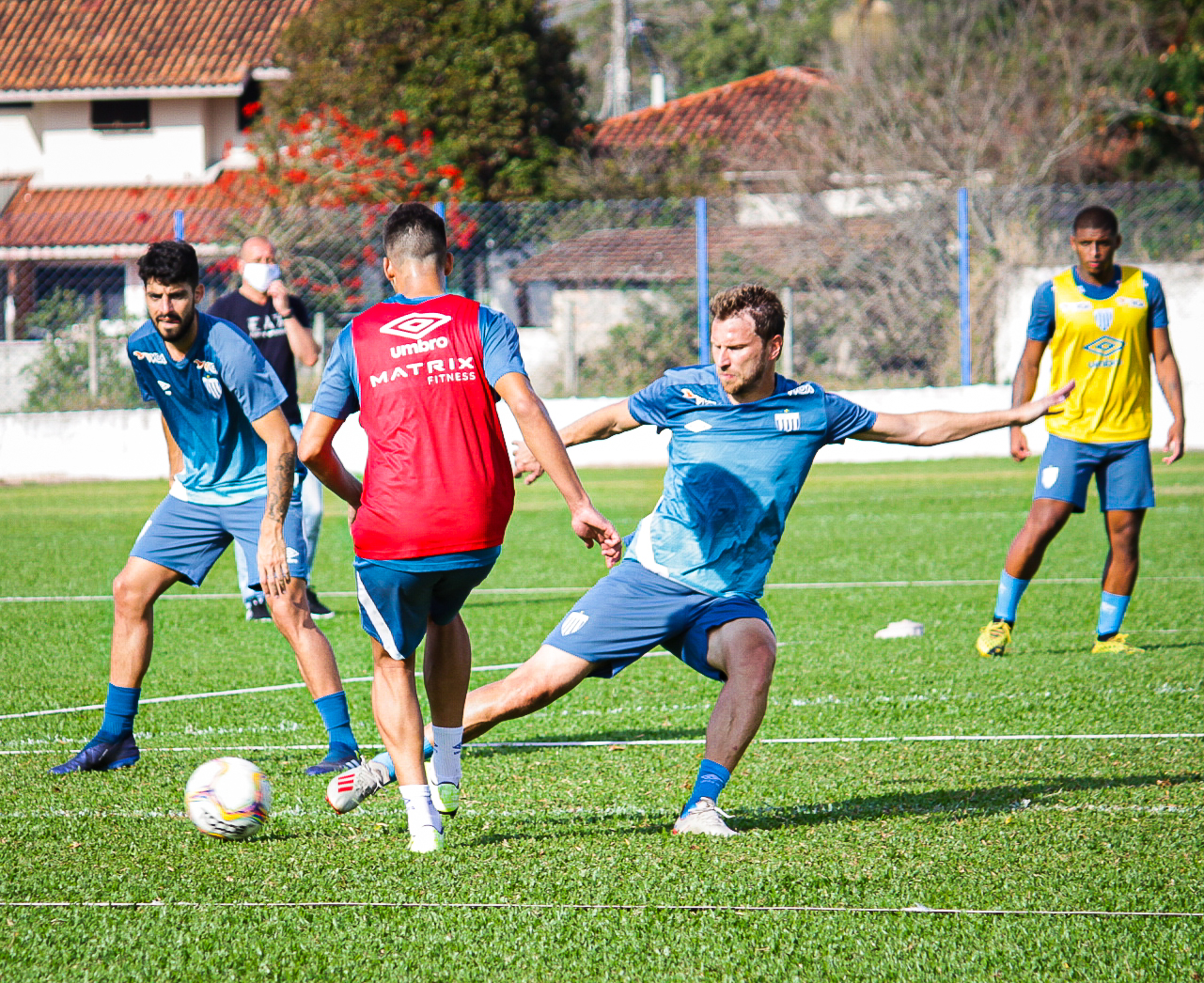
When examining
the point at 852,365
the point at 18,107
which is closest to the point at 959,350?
the point at 852,365

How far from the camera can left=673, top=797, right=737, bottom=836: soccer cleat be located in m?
4.69

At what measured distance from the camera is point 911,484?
1748 centimetres

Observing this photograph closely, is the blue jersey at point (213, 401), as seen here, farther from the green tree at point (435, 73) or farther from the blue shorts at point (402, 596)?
the green tree at point (435, 73)

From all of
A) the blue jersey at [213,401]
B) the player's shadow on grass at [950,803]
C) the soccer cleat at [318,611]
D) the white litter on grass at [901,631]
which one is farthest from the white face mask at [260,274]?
the player's shadow on grass at [950,803]

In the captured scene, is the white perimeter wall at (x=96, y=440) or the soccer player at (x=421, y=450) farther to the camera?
the white perimeter wall at (x=96, y=440)

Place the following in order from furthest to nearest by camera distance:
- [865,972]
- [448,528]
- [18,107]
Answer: [18,107], [448,528], [865,972]

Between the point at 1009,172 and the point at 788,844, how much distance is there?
25.6 m

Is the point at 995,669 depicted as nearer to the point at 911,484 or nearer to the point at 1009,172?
the point at 911,484

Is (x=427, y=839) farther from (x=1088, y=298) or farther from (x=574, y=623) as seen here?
(x=1088, y=298)

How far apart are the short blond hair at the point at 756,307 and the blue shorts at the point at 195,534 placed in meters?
2.20

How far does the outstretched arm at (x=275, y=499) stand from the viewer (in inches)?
197

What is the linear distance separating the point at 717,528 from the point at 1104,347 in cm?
412

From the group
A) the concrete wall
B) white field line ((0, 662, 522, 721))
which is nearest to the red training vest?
white field line ((0, 662, 522, 721))

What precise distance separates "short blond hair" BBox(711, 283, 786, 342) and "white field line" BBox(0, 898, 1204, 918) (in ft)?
6.24
